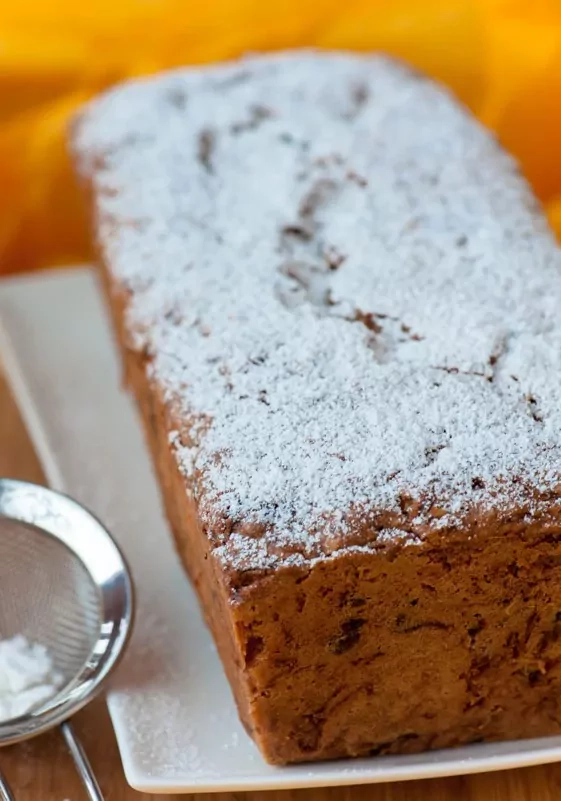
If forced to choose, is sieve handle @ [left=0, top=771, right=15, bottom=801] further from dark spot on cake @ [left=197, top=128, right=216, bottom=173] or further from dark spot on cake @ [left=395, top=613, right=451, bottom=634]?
dark spot on cake @ [left=197, top=128, right=216, bottom=173]

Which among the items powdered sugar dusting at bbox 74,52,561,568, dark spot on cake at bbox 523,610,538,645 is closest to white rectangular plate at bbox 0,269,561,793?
dark spot on cake at bbox 523,610,538,645

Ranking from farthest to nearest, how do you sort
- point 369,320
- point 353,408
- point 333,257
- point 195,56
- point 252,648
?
point 195,56, point 333,257, point 369,320, point 353,408, point 252,648

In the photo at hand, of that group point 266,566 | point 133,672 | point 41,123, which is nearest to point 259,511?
point 266,566

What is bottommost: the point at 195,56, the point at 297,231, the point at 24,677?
the point at 24,677

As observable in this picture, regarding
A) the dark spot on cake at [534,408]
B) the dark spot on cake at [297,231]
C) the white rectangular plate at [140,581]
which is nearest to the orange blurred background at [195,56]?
the white rectangular plate at [140,581]

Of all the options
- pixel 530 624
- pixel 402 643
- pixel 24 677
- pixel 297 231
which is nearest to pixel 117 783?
pixel 24 677

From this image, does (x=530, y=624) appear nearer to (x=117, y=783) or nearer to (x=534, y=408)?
(x=534, y=408)

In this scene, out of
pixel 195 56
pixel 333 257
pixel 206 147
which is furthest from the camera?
pixel 195 56
